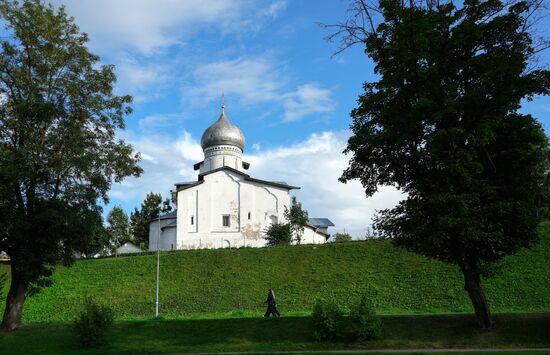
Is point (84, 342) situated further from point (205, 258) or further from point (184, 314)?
point (205, 258)

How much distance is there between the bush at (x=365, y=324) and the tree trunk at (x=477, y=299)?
282 centimetres

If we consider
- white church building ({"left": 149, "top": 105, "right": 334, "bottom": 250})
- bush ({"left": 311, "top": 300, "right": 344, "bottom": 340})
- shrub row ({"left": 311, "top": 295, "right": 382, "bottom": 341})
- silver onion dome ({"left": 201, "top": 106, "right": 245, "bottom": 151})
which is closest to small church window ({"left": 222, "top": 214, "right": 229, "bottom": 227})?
white church building ({"left": 149, "top": 105, "right": 334, "bottom": 250})

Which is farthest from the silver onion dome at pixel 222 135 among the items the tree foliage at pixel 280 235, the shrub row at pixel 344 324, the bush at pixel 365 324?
the bush at pixel 365 324

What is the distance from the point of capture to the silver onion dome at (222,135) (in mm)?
53531

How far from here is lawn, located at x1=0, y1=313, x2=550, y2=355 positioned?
14.1 metres

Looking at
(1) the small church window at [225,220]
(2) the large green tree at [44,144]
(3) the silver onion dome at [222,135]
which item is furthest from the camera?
(3) the silver onion dome at [222,135]

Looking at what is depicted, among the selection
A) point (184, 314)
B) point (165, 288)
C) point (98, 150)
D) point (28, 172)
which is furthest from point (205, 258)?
point (28, 172)

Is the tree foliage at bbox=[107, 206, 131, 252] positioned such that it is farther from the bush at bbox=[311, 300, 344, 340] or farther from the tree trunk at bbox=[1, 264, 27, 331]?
the bush at bbox=[311, 300, 344, 340]

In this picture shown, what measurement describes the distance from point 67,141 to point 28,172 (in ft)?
6.02

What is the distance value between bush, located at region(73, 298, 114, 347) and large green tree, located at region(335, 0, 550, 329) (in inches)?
363

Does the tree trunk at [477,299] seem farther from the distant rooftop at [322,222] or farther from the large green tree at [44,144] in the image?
the distant rooftop at [322,222]

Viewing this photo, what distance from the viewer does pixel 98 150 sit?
2058 centimetres

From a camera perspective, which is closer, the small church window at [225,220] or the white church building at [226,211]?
the white church building at [226,211]

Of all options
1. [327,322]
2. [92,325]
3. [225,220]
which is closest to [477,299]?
[327,322]
